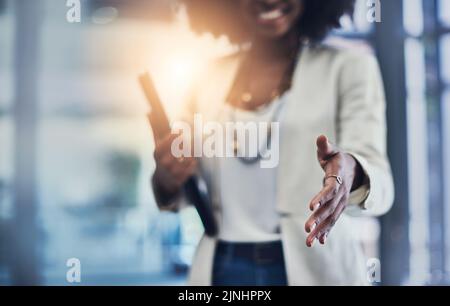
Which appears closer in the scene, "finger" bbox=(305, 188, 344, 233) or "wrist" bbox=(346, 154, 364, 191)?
"finger" bbox=(305, 188, 344, 233)

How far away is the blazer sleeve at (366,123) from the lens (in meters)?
1.48

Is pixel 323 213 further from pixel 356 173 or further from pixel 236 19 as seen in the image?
pixel 236 19

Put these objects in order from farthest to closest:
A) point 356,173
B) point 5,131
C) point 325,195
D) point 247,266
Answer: point 5,131, point 247,266, point 356,173, point 325,195

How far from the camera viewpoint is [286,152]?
150 cm

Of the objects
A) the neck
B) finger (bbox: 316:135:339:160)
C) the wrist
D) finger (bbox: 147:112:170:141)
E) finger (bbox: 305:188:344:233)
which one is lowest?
finger (bbox: 305:188:344:233)

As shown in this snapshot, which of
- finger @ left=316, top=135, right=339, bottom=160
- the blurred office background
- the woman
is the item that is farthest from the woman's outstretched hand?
the blurred office background

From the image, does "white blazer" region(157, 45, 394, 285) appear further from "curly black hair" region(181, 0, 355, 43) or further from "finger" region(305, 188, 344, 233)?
"finger" region(305, 188, 344, 233)

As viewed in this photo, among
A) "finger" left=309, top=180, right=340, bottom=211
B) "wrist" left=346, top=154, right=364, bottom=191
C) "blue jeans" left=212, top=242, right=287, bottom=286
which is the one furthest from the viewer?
"blue jeans" left=212, top=242, right=287, bottom=286

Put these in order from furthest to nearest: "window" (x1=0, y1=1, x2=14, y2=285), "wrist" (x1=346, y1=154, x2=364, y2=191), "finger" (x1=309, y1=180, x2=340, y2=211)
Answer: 1. "window" (x1=0, y1=1, x2=14, y2=285)
2. "wrist" (x1=346, y1=154, x2=364, y2=191)
3. "finger" (x1=309, y1=180, x2=340, y2=211)

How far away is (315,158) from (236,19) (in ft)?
1.43

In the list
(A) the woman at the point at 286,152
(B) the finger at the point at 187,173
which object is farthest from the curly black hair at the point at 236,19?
(B) the finger at the point at 187,173

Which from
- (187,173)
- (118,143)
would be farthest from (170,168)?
(118,143)

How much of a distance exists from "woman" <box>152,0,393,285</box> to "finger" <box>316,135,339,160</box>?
0.15 m

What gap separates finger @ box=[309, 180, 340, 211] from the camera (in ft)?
4.00
